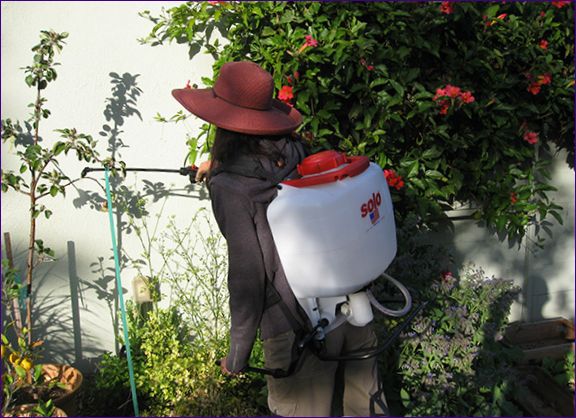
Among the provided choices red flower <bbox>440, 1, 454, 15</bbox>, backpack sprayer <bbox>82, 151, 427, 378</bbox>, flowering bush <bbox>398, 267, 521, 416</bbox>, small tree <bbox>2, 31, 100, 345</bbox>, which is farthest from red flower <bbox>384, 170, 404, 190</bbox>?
small tree <bbox>2, 31, 100, 345</bbox>

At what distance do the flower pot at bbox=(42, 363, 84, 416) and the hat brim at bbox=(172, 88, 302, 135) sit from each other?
61.9 inches

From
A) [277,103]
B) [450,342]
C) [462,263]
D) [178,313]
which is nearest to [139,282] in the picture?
[178,313]

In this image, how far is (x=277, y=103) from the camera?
87.8 inches

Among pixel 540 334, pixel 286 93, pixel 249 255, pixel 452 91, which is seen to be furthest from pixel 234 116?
pixel 540 334

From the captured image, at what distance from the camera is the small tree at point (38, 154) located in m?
2.59

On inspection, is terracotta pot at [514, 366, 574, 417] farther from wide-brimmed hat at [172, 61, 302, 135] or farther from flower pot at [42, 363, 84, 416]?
flower pot at [42, 363, 84, 416]

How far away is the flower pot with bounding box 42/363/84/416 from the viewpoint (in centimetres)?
265

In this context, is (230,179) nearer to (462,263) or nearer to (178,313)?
(178,313)

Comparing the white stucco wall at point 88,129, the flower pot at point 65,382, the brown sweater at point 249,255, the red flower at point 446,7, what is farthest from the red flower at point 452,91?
the flower pot at point 65,382

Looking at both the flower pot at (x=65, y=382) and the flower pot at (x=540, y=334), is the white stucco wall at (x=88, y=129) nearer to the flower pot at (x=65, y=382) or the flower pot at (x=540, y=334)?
the flower pot at (x=65, y=382)

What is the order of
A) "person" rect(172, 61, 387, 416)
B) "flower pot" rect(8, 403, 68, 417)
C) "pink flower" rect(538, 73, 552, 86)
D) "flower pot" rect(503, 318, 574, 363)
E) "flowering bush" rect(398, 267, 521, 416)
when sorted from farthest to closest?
"flower pot" rect(503, 318, 574, 363) < "pink flower" rect(538, 73, 552, 86) < "flowering bush" rect(398, 267, 521, 416) < "flower pot" rect(8, 403, 68, 417) < "person" rect(172, 61, 387, 416)

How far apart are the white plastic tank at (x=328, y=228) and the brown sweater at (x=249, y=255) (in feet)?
0.27

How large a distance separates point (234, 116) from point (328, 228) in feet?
1.61

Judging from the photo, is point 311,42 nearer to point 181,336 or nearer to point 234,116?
point 234,116
